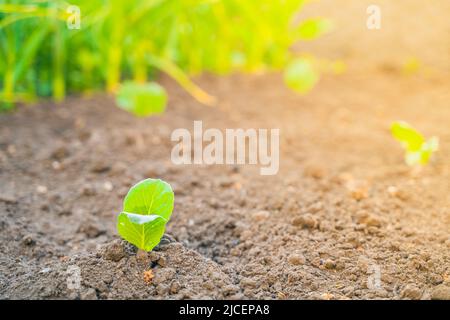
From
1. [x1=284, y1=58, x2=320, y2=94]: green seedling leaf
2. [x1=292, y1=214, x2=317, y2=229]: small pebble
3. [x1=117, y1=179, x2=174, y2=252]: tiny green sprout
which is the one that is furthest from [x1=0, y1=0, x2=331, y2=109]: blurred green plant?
[x1=292, y1=214, x2=317, y2=229]: small pebble

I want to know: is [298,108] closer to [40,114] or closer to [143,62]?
[143,62]

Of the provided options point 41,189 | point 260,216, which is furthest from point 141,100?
point 260,216

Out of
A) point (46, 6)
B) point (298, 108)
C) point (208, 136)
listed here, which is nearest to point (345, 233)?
point (208, 136)

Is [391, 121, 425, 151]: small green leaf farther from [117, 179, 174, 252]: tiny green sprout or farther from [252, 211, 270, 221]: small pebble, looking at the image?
[117, 179, 174, 252]: tiny green sprout

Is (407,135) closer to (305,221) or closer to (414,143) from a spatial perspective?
(414,143)

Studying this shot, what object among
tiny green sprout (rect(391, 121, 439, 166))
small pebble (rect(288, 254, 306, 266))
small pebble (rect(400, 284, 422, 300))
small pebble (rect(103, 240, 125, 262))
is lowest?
small pebble (rect(400, 284, 422, 300))

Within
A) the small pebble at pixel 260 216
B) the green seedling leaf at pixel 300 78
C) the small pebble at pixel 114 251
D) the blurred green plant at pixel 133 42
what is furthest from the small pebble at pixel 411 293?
the green seedling leaf at pixel 300 78

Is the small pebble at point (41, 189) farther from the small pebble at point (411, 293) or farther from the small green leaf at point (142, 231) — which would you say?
the small pebble at point (411, 293)

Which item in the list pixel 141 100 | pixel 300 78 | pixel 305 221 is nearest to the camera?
pixel 305 221
